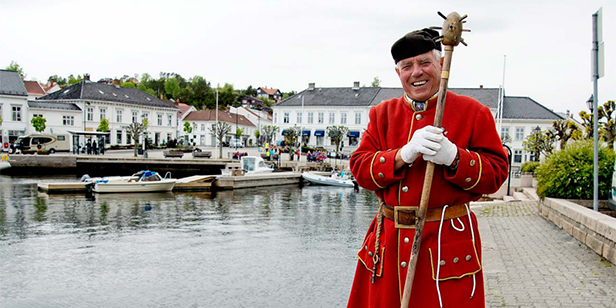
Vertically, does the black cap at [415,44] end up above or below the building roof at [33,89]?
below

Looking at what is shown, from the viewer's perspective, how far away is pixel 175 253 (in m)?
11.8

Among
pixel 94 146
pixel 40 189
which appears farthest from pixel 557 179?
pixel 94 146

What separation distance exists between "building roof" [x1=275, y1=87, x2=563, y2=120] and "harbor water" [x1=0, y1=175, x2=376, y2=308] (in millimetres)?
39138

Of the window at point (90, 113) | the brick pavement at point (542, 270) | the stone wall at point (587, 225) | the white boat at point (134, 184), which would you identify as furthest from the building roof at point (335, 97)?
the brick pavement at point (542, 270)

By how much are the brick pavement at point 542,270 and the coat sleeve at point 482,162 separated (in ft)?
9.62

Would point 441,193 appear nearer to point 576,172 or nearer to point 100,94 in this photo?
point 576,172

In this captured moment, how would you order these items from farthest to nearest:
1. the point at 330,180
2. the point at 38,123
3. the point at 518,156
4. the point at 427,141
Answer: the point at 518,156 < the point at 38,123 < the point at 330,180 < the point at 427,141

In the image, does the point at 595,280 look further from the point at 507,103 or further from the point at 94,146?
the point at 507,103

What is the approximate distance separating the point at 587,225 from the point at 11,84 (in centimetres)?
5940

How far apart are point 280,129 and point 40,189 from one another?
40.2 m

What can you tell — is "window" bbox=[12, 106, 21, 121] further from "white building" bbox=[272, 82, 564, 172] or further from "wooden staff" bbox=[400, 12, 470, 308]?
"wooden staff" bbox=[400, 12, 470, 308]

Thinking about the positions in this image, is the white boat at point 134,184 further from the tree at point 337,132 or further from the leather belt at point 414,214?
the tree at point 337,132

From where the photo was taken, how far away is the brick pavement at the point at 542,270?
524 centimetres

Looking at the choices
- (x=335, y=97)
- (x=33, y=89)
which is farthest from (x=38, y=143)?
(x=335, y=97)
